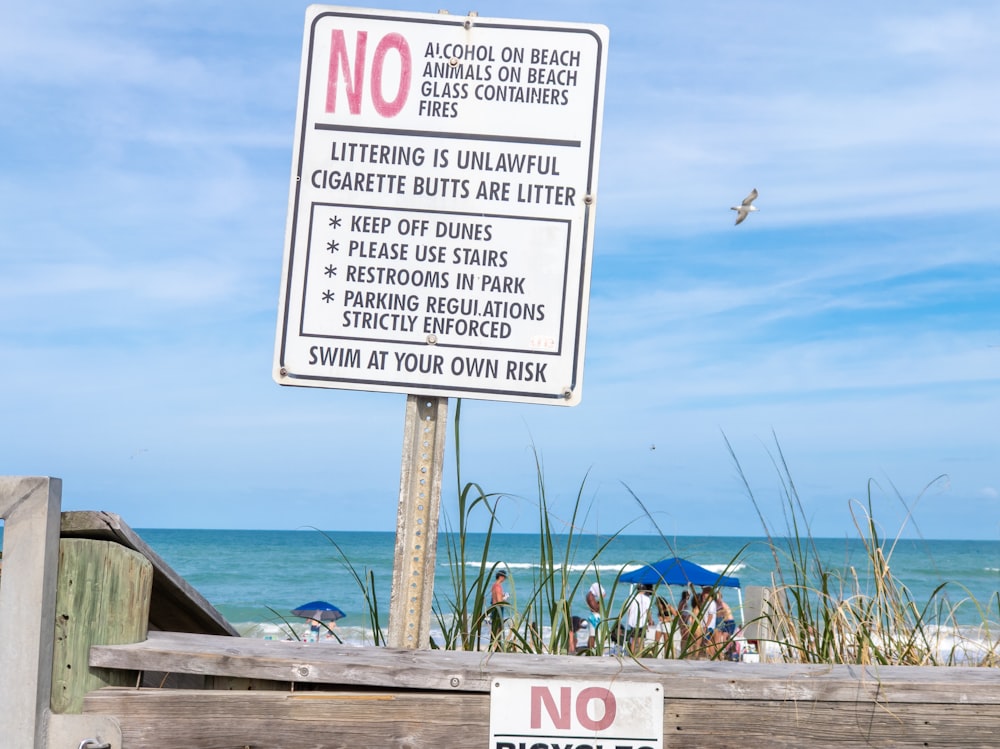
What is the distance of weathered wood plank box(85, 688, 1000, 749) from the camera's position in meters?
2.22

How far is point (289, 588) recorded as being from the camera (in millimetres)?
37500

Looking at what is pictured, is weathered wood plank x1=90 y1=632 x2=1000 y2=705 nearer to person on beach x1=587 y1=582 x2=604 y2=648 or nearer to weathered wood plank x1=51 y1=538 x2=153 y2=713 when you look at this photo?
weathered wood plank x1=51 y1=538 x2=153 y2=713

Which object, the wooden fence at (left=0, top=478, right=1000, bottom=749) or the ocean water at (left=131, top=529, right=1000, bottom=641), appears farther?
the ocean water at (left=131, top=529, right=1000, bottom=641)

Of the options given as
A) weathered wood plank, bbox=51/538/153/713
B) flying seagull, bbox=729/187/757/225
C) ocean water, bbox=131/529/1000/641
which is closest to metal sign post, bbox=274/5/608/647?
weathered wood plank, bbox=51/538/153/713

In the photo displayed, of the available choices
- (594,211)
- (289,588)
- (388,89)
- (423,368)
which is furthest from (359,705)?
(289,588)

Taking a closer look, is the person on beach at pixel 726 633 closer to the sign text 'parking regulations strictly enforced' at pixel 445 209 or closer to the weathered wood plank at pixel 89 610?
the sign text 'parking regulations strictly enforced' at pixel 445 209

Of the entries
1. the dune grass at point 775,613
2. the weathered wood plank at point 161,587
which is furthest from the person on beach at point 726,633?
the weathered wood plank at point 161,587

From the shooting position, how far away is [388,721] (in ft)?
7.32

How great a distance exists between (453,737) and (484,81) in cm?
178

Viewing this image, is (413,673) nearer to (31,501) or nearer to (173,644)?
(173,644)

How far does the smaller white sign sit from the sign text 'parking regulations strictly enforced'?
76 centimetres

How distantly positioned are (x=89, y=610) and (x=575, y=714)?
1.22 m

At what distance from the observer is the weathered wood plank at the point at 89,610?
2246mm

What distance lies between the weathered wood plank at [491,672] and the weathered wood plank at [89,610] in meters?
0.04
